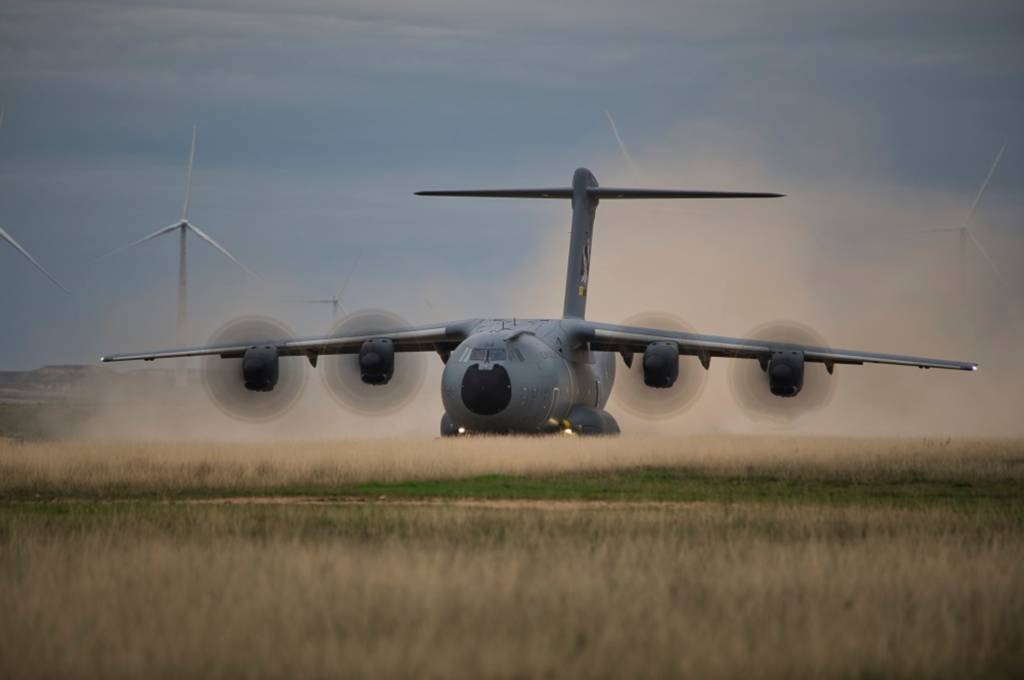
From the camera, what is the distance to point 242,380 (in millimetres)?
38438

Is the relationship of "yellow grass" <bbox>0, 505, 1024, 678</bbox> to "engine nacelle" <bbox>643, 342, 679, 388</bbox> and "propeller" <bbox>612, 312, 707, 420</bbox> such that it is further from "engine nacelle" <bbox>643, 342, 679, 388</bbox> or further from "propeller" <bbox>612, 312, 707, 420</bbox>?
"propeller" <bbox>612, 312, 707, 420</bbox>

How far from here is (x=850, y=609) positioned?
37.6 ft

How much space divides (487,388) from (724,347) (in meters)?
5.88

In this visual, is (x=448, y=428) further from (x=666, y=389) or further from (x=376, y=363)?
(x=666, y=389)

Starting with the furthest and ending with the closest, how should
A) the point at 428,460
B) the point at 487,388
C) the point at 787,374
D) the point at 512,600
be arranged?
the point at 787,374, the point at 487,388, the point at 428,460, the point at 512,600

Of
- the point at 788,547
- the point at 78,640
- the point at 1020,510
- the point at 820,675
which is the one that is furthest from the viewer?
the point at 1020,510

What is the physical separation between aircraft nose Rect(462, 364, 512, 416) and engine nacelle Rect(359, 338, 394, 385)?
3.28 m

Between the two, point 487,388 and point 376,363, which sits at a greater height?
point 376,363

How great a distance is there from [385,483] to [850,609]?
1317 cm

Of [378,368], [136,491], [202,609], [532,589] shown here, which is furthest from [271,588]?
[378,368]

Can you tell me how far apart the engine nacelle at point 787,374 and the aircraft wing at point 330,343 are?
759 cm

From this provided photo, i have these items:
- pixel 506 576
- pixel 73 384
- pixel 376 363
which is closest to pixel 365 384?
pixel 376 363

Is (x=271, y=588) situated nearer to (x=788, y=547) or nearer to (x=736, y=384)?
(x=788, y=547)

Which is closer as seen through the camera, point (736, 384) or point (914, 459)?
point (914, 459)
